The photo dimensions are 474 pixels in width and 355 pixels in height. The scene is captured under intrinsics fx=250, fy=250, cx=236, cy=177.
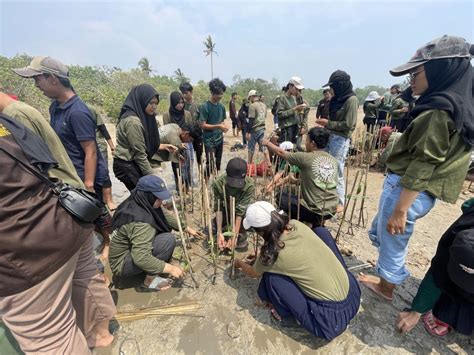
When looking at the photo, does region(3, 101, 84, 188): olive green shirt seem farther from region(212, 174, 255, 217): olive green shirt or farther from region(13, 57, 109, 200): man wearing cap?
region(212, 174, 255, 217): olive green shirt

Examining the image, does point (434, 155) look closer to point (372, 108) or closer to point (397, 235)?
point (397, 235)

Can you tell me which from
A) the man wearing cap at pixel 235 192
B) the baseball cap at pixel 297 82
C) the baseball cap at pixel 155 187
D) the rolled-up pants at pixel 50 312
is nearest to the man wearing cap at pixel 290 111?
the baseball cap at pixel 297 82

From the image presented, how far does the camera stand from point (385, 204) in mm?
1936

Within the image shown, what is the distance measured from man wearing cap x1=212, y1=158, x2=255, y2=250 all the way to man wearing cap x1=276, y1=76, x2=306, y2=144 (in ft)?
9.41

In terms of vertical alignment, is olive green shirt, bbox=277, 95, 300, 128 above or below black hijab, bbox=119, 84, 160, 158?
below

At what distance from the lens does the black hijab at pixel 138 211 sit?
2.15 meters

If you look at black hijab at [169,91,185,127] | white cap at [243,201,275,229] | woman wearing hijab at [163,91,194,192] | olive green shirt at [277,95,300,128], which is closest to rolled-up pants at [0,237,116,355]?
white cap at [243,201,275,229]

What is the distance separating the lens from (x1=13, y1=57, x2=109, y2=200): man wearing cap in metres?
2.04

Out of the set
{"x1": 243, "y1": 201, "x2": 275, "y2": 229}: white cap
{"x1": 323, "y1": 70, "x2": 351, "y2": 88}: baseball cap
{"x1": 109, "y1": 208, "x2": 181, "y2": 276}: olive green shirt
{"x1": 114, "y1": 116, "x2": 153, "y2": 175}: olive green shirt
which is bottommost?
{"x1": 109, "y1": 208, "x2": 181, "y2": 276}: olive green shirt

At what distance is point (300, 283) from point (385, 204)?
0.90m

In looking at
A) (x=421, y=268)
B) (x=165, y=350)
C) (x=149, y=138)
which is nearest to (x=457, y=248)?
(x=421, y=268)

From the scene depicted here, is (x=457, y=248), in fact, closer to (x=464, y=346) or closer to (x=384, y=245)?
(x=384, y=245)

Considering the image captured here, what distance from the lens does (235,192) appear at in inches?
113

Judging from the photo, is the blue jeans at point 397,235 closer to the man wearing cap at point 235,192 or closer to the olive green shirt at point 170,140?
the man wearing cap at point 235,192
